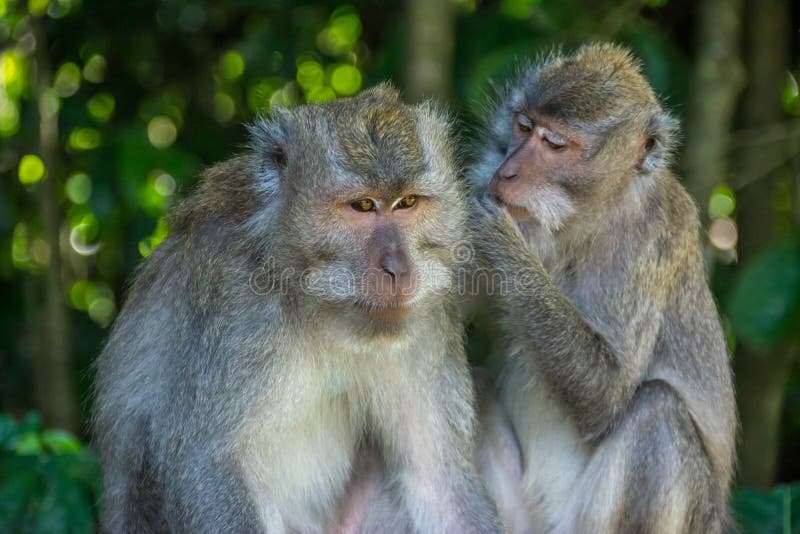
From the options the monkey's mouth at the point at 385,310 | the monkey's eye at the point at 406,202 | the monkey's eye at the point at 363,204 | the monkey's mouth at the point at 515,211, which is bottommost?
the monkey's mouth at the point at 385,310

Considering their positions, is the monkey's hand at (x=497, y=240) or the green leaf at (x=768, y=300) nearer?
the monkey's hand at (x=497, y=240)

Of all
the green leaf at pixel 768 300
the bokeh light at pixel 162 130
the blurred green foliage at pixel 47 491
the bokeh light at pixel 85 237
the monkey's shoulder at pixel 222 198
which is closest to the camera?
the monkey's shoulder at pixel 222 198

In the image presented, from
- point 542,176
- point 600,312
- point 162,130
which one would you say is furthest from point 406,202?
point 162,130

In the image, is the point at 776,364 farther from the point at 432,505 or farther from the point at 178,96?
the point at 178,96

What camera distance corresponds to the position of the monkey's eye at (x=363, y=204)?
396 cm

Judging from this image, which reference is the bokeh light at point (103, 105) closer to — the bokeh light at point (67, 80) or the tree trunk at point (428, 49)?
the bokeh light at point (67, 80)

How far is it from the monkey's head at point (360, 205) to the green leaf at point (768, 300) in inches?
73.5

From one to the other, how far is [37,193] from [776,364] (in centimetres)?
451

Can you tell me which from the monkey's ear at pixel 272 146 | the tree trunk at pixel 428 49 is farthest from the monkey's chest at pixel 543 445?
the tree trunk at pixel 428 49

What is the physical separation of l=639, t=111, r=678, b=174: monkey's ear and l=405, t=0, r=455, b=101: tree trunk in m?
1.33

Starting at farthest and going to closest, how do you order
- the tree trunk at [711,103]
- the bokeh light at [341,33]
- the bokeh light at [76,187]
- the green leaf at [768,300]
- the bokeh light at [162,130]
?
the bokeh light at [341,33], the bokeh light at [76,187], the bokeh light at [162,130], the tree trunk at [711,103], the green leaf at [768,300]

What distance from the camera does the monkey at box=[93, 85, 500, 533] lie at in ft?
13.1

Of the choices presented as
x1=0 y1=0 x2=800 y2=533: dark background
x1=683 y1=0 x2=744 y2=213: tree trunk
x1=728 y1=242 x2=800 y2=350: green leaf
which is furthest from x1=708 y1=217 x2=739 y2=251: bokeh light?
x1=728 y1=242 x2=800 y2=350: green leaf

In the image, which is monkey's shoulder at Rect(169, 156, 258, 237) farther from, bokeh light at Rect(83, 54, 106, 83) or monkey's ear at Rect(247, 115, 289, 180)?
bokeh light at Rect(83, 54, 106, 83)
